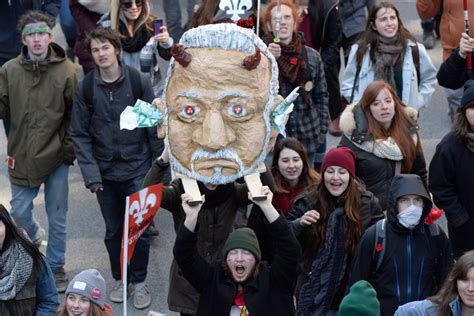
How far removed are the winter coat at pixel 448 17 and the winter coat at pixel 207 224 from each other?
3686 mm

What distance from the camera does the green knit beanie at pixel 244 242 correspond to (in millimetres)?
6969

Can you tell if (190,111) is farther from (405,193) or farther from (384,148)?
(384,148)

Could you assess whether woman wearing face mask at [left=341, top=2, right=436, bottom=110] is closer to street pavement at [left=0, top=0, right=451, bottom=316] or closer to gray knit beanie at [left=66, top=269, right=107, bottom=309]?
street pavement at [left=0, top=0, right=451, bottom=316]

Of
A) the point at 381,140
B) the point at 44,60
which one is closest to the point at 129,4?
the point at 44,60

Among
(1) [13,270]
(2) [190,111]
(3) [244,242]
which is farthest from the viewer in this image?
(1) [13,270]

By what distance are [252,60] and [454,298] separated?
1.75 metres

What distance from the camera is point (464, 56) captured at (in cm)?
930

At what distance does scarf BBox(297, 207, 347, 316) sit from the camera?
761cm

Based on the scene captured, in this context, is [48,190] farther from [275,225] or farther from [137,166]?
[275,225]

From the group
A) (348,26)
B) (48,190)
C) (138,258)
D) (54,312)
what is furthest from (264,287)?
(348,26)

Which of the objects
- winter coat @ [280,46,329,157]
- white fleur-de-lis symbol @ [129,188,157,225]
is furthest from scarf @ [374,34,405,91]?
white fleur-de-lis symbol @ [129,188,157,225]

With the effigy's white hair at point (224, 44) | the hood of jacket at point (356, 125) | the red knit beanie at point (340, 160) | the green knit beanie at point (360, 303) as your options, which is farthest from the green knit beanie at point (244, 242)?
the hood of jacket at point (356, 125)

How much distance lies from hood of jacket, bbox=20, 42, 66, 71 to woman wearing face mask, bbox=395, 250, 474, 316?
3.53 meters

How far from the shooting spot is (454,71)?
9438mm
